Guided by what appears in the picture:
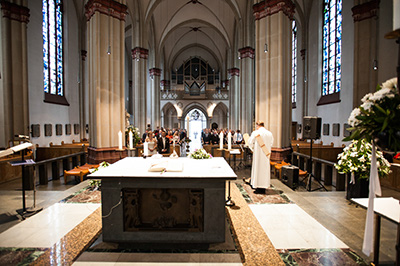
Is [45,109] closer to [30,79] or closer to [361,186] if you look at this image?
[30,79]

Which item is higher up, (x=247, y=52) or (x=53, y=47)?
(x=53, y=47)

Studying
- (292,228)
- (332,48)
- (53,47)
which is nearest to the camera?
(292,228)

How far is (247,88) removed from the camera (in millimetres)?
15656

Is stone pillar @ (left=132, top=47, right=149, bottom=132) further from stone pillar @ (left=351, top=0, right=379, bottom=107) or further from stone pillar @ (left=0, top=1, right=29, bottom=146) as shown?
stone pillar @ (left=351, top=0, right=379, bottom=107)

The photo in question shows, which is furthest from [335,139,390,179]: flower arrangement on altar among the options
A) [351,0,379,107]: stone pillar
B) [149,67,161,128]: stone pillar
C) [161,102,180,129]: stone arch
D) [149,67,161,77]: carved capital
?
[161,102,180,129]: stone arch

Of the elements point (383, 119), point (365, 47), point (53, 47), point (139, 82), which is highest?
point (53, 47)

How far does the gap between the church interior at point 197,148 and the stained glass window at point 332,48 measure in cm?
11

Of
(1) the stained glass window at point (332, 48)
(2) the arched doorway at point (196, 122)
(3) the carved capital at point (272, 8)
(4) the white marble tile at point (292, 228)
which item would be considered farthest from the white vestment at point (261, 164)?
(2) the arched doorway at point (196, 122)

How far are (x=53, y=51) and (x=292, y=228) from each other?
668 inches

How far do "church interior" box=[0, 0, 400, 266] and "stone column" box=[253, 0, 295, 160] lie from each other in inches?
2.1

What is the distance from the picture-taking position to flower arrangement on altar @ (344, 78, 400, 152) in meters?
2.02

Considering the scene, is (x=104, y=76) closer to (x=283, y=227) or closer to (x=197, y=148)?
(x=197, y=148)

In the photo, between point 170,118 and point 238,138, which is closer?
point 238,138

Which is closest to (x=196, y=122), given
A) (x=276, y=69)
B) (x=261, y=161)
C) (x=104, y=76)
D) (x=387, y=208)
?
(x=104, y=76)
